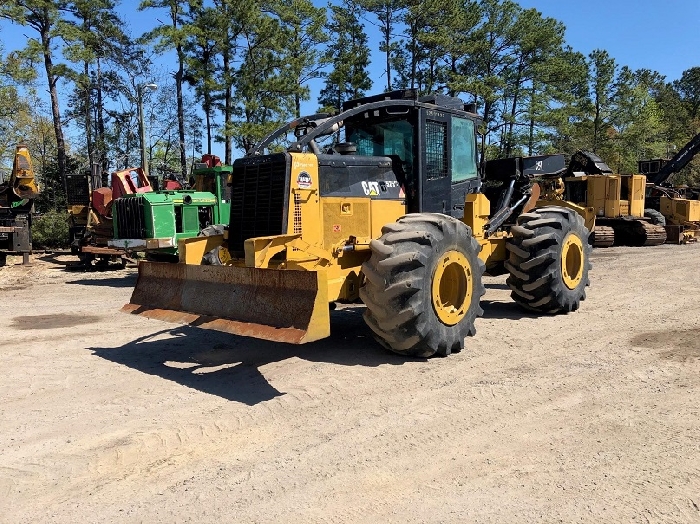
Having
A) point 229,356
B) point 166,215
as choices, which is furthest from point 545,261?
point 166,215

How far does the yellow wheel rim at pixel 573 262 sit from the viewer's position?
8516 mm


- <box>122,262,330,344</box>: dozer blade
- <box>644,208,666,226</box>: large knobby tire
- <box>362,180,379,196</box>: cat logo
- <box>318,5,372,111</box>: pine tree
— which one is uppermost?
<box>318,5,372,111</box>: pine tree

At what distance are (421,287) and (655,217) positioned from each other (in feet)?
65.9

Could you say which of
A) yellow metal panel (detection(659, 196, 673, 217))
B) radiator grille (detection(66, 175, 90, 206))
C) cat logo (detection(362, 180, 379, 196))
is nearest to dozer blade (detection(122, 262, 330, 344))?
cat logo (detection(362, 180, 379, 196))

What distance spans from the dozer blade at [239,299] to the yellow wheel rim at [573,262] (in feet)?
15.8

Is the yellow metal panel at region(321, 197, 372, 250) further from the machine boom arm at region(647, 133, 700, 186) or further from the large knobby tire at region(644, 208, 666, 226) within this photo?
the machine boom arm at region(647, 133, 700, 186)

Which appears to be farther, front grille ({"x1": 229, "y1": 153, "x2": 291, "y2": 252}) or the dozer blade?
front grille ({"x1": 229, "y1": 153, "x2": 291, "y2": 252})

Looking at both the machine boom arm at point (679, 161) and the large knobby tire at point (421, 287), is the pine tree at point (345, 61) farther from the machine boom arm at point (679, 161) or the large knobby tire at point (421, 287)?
the large knobby tire at point (421, 287)

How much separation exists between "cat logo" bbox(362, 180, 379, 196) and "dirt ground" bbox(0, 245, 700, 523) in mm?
1828

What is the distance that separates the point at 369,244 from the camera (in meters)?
6.16

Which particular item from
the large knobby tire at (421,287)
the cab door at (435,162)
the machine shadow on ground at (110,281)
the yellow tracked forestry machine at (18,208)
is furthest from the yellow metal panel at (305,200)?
the yellow tracked forestry machine at (18,208)

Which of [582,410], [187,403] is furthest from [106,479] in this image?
[582,410]

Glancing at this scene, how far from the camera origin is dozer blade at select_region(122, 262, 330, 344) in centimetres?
515

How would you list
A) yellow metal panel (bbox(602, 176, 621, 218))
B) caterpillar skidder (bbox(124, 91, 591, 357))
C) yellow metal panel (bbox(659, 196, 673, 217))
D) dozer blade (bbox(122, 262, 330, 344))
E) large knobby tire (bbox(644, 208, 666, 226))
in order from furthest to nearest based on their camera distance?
yellow metal panel (bbox(659, 196, 673, 217)) → large knobby tire (bbox(644, 208, 666, 226)) → yellow metal panel (bbox(602, 176, 621, 218)) → caterpillar skidder (bbox(124, 91, 591, 357)) → dozer blade (bbox(122, 262, 330, 344))
